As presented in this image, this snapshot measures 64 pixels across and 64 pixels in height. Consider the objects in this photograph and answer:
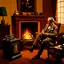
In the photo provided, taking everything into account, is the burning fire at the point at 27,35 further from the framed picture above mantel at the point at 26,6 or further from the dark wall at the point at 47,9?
the framed picture above mantel at the point at 26,6

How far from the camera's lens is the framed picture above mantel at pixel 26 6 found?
21.1 ft

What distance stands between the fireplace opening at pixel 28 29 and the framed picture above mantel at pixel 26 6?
489 millimetres

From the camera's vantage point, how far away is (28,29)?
6711 millimetres

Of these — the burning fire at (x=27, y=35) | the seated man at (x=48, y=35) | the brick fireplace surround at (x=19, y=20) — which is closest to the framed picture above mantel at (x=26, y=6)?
the brick fireplace surround at (x=19, y=20)

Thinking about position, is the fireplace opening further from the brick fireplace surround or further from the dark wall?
the dark wall

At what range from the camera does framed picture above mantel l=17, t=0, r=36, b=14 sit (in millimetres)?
6445

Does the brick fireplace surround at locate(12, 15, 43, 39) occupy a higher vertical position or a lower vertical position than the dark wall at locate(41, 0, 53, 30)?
lower

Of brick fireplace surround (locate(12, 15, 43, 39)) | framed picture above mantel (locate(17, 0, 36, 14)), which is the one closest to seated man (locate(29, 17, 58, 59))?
brick fireplace surround (locate(12, 15, 43, 39))

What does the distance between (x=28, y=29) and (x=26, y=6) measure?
0.87 metres

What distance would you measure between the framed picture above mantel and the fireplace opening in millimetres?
489

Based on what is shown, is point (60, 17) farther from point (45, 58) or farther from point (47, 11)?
point (45, 58)

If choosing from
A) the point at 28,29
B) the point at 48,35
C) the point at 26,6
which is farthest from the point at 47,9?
the point at 48,35

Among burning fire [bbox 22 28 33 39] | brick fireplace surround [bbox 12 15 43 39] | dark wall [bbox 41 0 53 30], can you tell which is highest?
dark wall [bbox 41 0 53 30]

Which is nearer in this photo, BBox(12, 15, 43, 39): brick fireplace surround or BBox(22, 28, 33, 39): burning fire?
BBox(12, 15, 43, 39): brick fireplace surround
